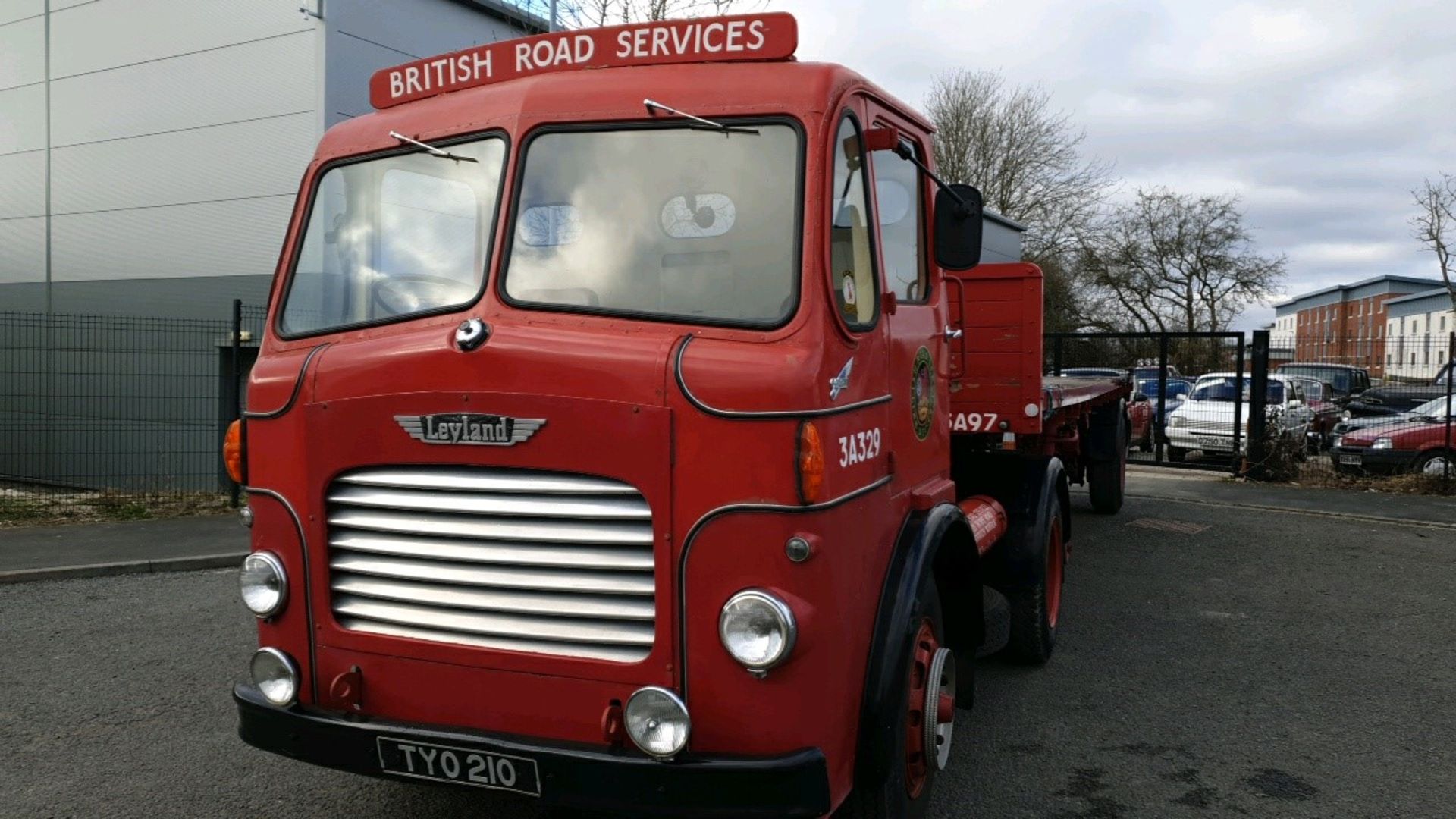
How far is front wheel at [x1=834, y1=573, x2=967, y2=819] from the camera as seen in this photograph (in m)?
3.22

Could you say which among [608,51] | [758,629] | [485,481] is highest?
[608,51]

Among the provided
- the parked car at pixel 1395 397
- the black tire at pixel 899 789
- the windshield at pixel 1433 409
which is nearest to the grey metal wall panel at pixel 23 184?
the black tire at pixel 899 789

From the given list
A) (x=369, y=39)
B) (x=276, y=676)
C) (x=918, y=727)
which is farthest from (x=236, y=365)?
(x=918, y=727)

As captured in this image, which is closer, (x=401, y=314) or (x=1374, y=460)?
(x=401, y=314)

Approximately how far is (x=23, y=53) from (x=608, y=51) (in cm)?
1690

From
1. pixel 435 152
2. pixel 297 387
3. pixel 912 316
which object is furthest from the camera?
pixel 912 316

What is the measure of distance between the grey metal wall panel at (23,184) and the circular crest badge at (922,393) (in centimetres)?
1674

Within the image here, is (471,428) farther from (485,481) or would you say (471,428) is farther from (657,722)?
(657,722)

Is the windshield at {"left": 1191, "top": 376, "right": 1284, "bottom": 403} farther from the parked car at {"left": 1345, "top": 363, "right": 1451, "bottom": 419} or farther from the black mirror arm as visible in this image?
the black mirror arm

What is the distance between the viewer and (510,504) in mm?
3021

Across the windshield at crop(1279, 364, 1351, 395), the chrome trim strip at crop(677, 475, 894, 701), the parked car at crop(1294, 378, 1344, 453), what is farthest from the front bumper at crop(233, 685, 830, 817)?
the windshield at crop(1279, 364, 1351, 395)

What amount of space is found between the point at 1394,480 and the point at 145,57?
17251mm

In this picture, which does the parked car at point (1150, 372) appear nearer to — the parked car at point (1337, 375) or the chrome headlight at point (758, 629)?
the parked car at point (1337, 375)

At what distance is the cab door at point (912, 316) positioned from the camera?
365 cm
